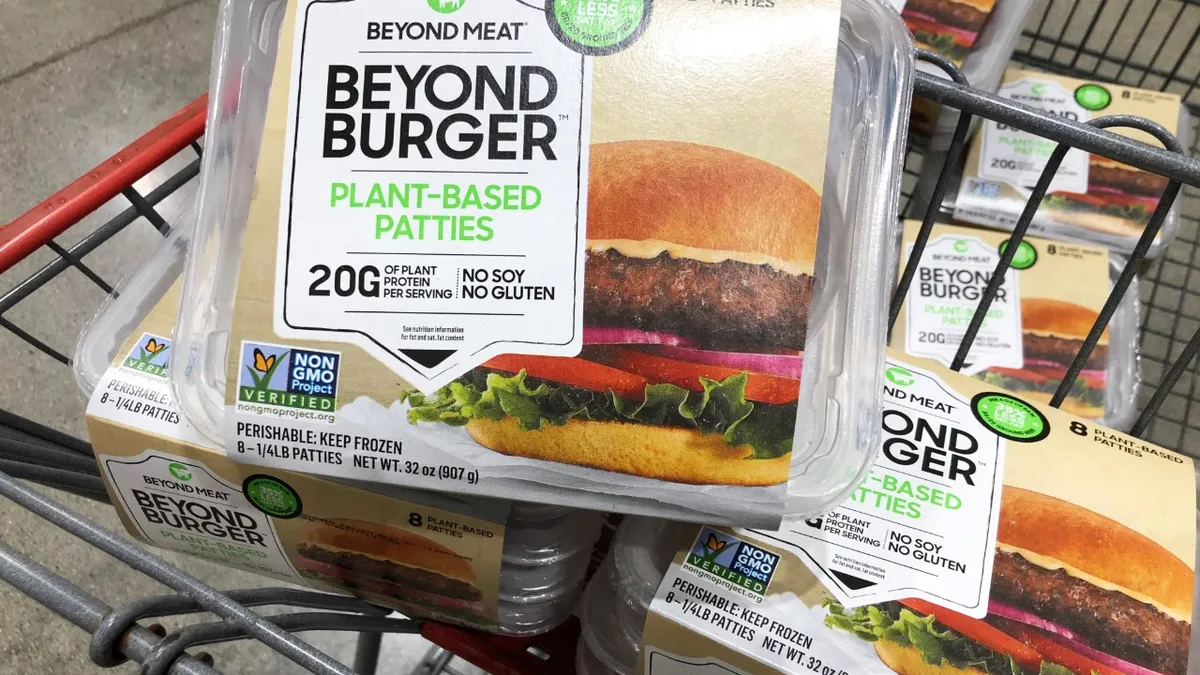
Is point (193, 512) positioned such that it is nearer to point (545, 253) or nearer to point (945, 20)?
point (545, 253)

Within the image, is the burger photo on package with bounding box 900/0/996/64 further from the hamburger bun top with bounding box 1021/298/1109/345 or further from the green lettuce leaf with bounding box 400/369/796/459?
the green lettuce leaf with bounding box 400/369/796/459

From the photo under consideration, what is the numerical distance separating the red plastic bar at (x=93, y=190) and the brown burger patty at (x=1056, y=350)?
0.83 meters

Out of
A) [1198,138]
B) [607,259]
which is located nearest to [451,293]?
[607,259]

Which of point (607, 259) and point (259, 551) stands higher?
point (607, 259)

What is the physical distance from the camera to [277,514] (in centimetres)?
48

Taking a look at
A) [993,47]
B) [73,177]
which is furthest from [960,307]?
[73,177]

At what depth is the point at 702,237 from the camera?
0.42 meters

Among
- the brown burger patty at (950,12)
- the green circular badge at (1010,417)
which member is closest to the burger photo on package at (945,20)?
the brown burger patty at (950,12)

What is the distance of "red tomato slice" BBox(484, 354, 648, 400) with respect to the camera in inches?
15.9

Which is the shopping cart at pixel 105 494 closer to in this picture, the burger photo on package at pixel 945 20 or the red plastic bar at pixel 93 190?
the red plastic bar at pixel 93 190

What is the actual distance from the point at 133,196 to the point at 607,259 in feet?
1.18

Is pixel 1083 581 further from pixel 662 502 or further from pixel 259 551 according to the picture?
pixel 259 551

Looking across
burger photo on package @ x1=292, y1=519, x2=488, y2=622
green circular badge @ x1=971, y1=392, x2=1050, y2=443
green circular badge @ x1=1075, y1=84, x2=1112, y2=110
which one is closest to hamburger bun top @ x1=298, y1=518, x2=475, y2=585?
burger photo on package @ x1=292, y1=519, x2=488, y2=622

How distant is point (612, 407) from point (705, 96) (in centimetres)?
16
